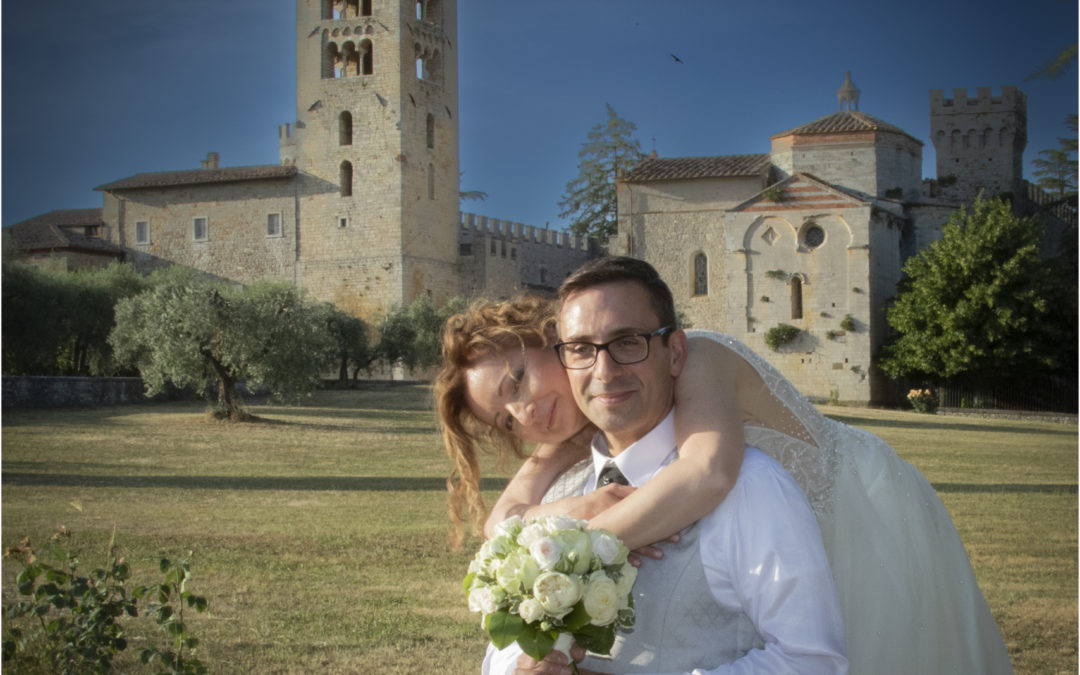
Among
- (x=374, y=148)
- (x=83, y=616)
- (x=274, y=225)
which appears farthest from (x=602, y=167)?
(x=83, y=616)

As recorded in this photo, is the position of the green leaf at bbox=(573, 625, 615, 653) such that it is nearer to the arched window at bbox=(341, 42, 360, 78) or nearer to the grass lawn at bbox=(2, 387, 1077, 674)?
the grass lawn at bbox=(2, 387, 1077, 674)

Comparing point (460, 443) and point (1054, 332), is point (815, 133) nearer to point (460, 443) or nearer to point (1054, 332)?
point (1054, 332)

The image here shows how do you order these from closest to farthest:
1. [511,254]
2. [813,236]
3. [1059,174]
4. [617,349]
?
[617,349] → [1059,174] → [813,236] → [511,254]

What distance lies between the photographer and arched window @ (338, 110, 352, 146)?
117 feet

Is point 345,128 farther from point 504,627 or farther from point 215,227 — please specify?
point 504,627

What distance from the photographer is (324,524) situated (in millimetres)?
7770

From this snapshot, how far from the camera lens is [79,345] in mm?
25031

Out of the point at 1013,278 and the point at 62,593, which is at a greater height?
the point at 1013,278

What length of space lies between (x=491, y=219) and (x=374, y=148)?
5.51 meters

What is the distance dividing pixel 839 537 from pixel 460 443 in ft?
3.15

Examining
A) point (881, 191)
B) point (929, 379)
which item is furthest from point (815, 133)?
point (929, 379)

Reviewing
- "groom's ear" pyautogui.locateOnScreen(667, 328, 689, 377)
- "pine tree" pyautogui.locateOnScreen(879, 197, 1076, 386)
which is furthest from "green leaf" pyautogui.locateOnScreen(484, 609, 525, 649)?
"pine tree" pyautogui.locateOnScreen(879, 197, 1076, 386)

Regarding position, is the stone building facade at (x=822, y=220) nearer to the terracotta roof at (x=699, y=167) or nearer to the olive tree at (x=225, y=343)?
the terracotta roof at (x=699, y=167)

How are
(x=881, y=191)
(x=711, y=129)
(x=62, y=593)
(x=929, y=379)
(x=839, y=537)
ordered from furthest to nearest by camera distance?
(x=881, y=191) < (x=929, y=379) < (x=711, y=129) < (x=62, y=593) < (x=839, y=537)
